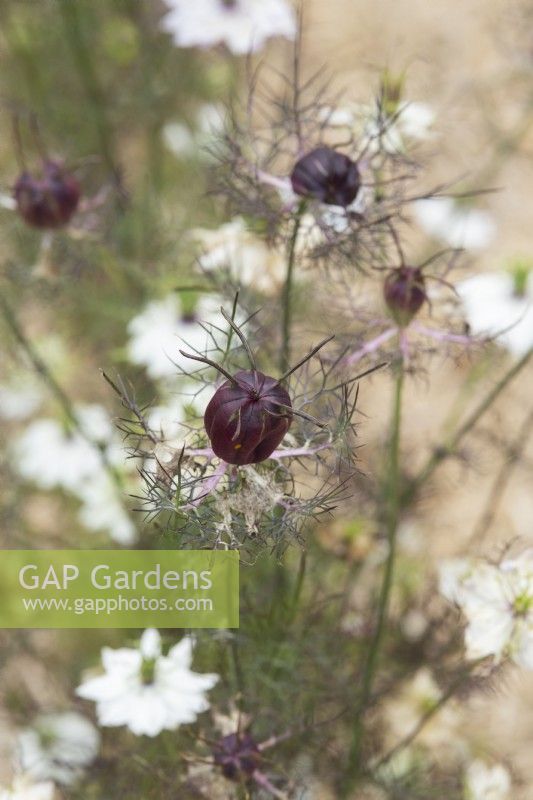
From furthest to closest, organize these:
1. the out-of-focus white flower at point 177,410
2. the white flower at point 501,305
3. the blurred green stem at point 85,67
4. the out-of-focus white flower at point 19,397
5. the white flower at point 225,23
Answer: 1. the out-of-focus white flower at point 19,397
2. the blurred green stem at point 85,67
3. the white flower at point 225,23
4. the white flower at point 501,305
5. the out-of-focus white flower at point 177,410

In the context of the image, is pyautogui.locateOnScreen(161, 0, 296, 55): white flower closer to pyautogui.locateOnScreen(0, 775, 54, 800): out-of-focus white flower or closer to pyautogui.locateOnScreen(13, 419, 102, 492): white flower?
pyautogui.locateOnScreen(13, 419, 102, 492): white flower

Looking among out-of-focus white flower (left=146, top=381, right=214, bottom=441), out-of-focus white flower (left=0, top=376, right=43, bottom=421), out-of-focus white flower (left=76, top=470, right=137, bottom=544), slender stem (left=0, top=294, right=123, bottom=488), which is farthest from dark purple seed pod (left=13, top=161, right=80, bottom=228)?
out-of-focus white flower (left=0, top=376, right=43, bottom=421)

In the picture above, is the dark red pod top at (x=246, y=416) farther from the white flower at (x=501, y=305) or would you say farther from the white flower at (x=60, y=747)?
the white flower at (x=60, y=747)

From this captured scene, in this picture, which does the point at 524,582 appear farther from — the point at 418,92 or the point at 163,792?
the point at 418,92

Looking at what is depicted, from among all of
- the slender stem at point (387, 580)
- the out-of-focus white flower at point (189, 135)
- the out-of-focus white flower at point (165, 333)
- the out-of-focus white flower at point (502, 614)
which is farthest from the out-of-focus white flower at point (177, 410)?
the out-of-focus white flower at point (189, 135)

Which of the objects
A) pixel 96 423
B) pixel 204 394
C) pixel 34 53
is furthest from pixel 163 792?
pixel 34 53

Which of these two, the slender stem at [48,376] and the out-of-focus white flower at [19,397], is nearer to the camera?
the slender stem at [48,376]

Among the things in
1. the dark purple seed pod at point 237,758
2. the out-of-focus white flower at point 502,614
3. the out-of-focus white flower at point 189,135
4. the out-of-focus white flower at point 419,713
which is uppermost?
the out-of-focus white flower at point 189,135

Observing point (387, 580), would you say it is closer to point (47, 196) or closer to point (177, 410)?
point (177, 410)
